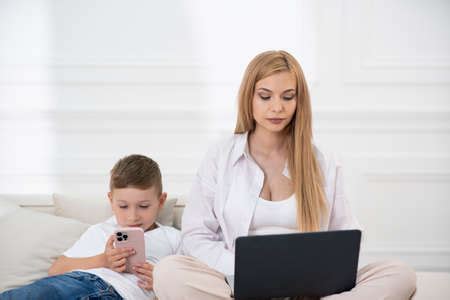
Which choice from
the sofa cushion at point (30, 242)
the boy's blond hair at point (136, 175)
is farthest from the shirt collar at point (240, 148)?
the sofa cushion at point (30, 242)

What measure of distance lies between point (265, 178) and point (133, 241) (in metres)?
0.50

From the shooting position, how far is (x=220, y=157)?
212 centimetres

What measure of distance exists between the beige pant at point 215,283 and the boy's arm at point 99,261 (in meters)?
0.23

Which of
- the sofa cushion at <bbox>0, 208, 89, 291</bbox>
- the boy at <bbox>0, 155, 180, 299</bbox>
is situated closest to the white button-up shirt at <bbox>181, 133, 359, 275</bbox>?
the boy at <bbox>0, 155, 180, 299</bbox>

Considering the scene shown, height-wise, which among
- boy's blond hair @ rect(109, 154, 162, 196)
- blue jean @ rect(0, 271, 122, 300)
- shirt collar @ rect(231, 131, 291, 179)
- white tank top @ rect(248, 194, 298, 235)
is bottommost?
blue jean @ rect(0, 271, 122, 300)

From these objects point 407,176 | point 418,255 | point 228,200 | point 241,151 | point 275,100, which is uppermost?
point 275,100

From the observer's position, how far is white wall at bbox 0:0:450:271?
10.5 feet

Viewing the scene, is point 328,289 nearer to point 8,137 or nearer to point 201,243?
point 201,243

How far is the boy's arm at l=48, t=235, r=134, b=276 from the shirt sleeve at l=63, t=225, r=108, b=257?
32 millimetres

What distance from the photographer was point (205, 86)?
3.23m

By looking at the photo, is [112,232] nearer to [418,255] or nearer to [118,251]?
[118,251]

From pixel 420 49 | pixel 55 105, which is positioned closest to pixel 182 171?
pixel 55 105

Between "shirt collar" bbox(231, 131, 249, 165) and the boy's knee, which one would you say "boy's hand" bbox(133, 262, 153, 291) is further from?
the boy's knee

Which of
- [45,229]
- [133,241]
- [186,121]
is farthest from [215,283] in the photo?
[186,121]
